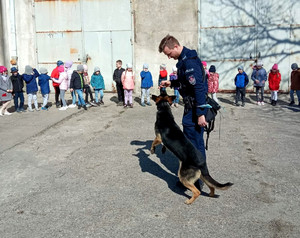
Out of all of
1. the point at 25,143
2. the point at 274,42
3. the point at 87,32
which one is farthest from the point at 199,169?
the point at 87,32

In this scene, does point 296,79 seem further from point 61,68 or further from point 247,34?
point 61,68

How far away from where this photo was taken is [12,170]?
638cm

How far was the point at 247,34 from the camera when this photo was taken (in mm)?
14328

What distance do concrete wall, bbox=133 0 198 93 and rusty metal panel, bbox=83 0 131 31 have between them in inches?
15.6

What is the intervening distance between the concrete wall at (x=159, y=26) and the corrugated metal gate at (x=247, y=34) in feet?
1.30

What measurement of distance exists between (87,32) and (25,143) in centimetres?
822

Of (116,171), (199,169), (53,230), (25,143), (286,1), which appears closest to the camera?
(53,230)

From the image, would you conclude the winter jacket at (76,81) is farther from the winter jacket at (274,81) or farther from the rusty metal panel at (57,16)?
the winter jacket at (274,81)

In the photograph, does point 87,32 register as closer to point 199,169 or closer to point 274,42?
point 274,42

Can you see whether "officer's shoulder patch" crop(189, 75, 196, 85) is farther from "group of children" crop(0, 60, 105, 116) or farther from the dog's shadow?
"group of children" crop(0, 60, 105, 116)

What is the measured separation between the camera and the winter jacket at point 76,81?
12062mm

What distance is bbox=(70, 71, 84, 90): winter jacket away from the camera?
475 inches

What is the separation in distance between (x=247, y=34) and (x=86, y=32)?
6.36 meters

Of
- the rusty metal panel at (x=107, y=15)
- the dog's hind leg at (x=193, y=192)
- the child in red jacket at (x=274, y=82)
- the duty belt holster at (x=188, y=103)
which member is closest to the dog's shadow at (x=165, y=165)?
the dog's hind leg at (x=193, y=192)
